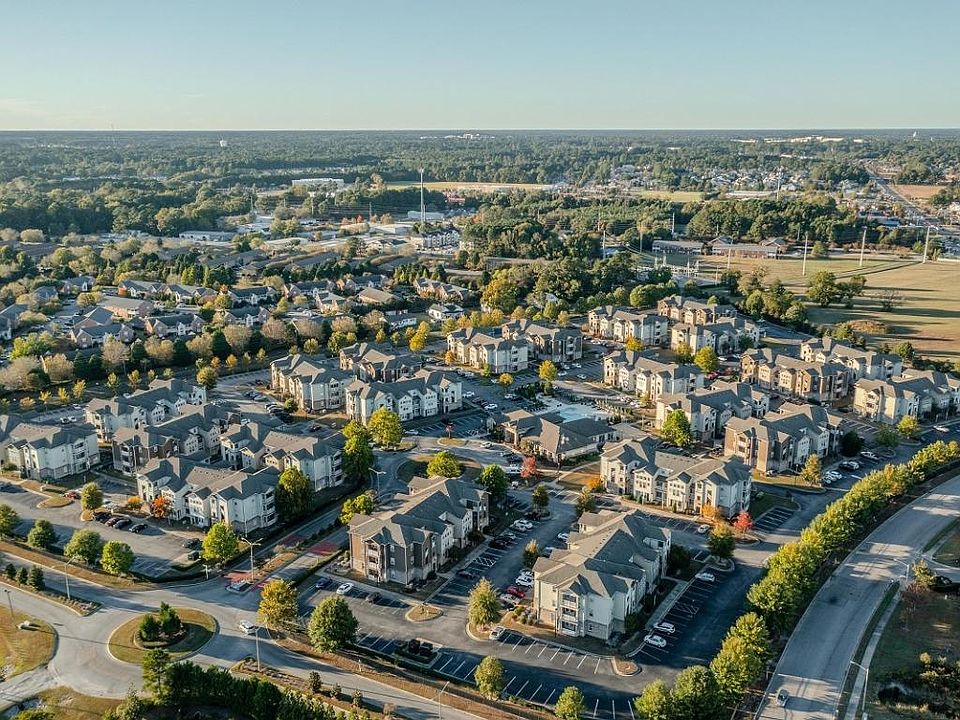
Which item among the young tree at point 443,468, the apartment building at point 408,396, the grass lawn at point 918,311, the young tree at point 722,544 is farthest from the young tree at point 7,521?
the grass lawn at point 918,311

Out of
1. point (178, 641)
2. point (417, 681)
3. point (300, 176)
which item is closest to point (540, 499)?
point (417, 681)

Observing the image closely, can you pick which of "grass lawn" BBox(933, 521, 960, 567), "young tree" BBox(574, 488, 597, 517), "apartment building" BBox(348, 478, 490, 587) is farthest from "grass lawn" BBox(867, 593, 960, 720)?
"apartment building" BBox(348, 478, 490, 587)

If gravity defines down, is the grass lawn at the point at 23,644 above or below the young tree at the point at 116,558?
below

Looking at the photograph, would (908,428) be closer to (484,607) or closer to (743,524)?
(743,524)

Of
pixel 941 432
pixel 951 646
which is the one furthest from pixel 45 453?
pixel 941 432

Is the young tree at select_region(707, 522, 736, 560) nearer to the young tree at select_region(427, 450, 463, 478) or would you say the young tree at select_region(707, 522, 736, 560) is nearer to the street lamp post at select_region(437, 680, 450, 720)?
the young tree at select_region(427, 450, 463, 478)

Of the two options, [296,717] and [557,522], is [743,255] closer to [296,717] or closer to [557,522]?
[557,522]

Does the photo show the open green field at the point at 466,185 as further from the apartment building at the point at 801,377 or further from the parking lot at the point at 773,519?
the parking lot at the point at 773,519

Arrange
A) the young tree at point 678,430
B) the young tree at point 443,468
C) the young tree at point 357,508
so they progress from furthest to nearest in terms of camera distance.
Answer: the young tree at point 678,430
the young tree at point 443,468
the young tree at point 357,508

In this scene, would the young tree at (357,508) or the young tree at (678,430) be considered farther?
the young tree at (678,430)
